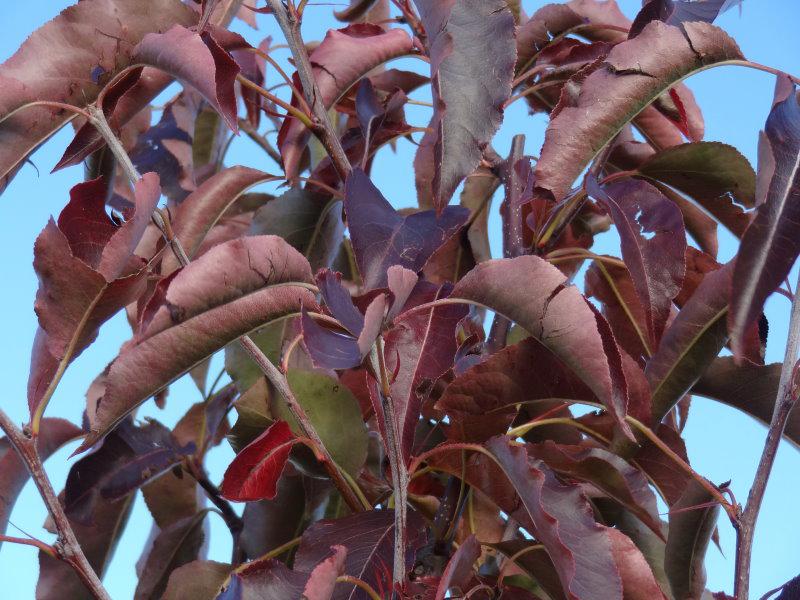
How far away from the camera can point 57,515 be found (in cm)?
68

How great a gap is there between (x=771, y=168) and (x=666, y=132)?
1.57 ft

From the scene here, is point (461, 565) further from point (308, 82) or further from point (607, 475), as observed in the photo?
Answer: point (308, 82)

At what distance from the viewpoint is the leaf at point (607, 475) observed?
0.82m

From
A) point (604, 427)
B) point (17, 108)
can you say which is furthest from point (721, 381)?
point (17, 108)

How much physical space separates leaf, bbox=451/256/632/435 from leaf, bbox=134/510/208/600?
0.64 m

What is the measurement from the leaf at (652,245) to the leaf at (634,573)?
18cm

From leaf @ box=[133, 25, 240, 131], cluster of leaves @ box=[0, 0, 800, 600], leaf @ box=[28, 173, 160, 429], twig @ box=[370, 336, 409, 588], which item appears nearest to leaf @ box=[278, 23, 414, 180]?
cluster of leaves @ box=[0, 0, 800, 600]

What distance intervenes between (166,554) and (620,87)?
800 mm

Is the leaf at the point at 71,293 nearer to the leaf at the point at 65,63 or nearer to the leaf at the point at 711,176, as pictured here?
the leaf at the point at 65,63

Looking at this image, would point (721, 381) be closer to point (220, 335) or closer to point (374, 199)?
point (374, 199)

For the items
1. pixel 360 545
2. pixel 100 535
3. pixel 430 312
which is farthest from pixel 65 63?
pixel 100 535

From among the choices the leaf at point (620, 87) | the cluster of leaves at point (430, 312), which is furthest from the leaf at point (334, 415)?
the leaf at point (620, 87)

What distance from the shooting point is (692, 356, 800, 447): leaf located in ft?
2.78

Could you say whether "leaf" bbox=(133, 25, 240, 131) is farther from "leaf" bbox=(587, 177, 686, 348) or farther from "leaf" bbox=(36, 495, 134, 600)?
"leaf" bbox=(36, 495, 134, 600)
